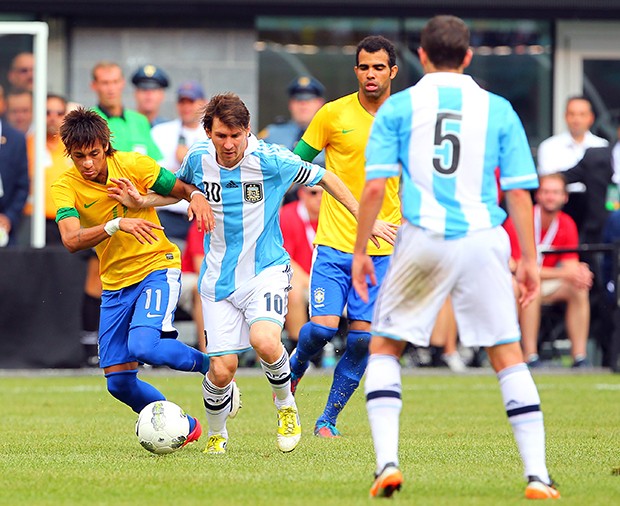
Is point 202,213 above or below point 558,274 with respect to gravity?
above

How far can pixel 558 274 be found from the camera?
49.6 ft

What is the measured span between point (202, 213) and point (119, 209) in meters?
0.81

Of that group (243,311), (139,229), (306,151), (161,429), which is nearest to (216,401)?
(161,429)

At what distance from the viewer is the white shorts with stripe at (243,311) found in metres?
8.22

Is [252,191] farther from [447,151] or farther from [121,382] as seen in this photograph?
[447,151]

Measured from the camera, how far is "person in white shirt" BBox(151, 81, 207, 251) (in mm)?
14800

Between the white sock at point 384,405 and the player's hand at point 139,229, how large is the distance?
1.99m

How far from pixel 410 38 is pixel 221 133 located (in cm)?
1002

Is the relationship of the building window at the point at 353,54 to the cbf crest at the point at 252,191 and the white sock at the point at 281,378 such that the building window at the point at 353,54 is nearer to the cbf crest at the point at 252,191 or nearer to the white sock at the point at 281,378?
the cbf crest at the point at 252,191

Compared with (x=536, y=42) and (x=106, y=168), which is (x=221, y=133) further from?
(x=536, y=42)

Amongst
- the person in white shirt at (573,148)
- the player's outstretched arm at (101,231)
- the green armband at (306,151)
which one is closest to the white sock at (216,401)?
the player's outstretched arm at (101,231)

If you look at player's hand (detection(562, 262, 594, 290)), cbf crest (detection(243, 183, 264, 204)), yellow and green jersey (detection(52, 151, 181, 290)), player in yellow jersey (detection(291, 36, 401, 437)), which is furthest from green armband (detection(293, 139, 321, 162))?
player's hand (detection(562, 262, 594, 290))

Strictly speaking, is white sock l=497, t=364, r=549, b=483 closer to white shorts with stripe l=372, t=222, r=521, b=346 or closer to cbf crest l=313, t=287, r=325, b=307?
white shorts with stripe l=372, t=222, r=521, b=346

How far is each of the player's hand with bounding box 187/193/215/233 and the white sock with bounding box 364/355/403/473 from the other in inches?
72.2
